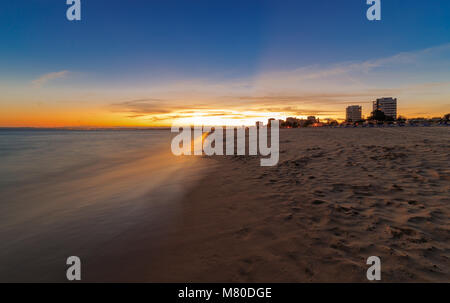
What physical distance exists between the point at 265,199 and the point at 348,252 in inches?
100

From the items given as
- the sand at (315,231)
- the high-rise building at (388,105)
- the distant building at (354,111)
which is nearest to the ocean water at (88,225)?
the sand at (315,231)

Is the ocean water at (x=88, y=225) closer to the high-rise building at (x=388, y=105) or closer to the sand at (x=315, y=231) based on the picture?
the sand at (x=315, y=231)

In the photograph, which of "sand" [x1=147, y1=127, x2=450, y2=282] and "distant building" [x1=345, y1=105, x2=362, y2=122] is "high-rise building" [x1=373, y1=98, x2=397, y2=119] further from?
"sand" [x1=147, y1=127, x2=450, y2=282]

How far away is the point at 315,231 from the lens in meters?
3.76

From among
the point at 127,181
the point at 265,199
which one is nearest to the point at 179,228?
the point at 265,199

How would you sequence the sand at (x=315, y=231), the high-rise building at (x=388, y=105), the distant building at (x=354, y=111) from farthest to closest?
1. the distant building at (x=354, y=111)
2. the high-rise building at (x=388, y=105)
3. the sand at (x=315, y=231)

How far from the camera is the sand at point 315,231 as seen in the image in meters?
2.84

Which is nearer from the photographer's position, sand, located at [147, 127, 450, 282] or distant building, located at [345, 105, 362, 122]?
sand, located at [147, 127, 450, 282]

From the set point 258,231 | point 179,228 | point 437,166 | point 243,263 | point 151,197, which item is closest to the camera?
point 243,263

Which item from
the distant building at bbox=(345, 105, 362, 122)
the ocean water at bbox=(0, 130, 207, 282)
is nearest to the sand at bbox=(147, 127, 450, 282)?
the ocean water at bbox=(0, 130, 207, 282)

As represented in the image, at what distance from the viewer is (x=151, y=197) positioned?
6480mm

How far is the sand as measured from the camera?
2840 mm

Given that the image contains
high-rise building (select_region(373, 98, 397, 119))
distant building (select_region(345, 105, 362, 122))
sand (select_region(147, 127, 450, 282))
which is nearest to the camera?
sand (select_region(147, 127, 450, 282))
